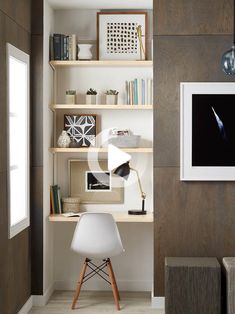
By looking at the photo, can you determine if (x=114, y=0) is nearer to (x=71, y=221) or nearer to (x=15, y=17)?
(x=15, y=17)

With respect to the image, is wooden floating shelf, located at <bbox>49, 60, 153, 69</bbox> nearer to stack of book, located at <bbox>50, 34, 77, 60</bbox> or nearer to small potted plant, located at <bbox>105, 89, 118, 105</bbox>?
stack of book, located at <bbox>50, 34, 77, 60</bbox>

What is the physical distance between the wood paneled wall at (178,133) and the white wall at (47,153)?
36.9 inches

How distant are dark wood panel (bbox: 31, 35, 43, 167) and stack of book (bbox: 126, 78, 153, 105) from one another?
829 millimetres

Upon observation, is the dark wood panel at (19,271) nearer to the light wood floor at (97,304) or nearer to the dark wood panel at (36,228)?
the dark wood panel at (36,228)

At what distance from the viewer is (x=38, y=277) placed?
5.33 meters

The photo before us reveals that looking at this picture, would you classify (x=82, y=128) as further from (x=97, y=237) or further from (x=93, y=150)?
(x=97, y=237)

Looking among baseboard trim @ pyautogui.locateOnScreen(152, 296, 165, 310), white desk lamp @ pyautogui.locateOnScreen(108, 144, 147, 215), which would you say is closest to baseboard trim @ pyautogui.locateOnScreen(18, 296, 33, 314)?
baseboard trim @ pyautogui.locateOnScreen(152, 296, 165, 310)

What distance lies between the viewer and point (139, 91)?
5.62 metres

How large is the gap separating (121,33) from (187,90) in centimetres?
92

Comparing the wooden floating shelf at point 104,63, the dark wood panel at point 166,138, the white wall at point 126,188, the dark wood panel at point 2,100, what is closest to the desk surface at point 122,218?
the white wall at point 126,188

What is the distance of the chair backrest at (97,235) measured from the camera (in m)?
5.18

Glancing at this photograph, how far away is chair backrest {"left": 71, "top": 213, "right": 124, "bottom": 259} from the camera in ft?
17.0

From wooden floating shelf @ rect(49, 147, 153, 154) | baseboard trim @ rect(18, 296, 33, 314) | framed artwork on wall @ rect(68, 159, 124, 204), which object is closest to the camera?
baseboard trim @ rect(18, 296, 33, 314)

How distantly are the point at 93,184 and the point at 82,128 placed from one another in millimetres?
532
